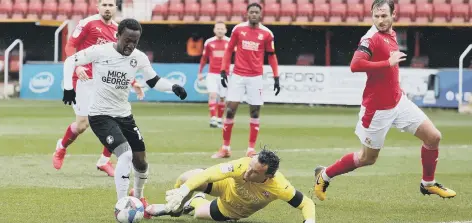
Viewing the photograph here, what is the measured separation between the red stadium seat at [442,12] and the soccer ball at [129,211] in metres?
22.6

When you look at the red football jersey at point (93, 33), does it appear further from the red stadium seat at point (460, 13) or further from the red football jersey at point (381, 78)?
the red stadium seat at point (460, 13)

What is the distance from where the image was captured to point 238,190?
8500mm

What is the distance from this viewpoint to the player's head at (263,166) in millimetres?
8031

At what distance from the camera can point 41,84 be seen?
2977cm

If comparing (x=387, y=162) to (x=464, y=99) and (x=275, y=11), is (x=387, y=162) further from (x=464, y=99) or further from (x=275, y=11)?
(x=275, y=11)

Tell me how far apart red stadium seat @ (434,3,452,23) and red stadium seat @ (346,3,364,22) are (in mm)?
2147

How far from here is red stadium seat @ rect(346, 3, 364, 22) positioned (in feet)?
99.3

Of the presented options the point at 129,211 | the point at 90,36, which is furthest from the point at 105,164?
the point at 129,211

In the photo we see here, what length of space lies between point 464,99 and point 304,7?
726 cm

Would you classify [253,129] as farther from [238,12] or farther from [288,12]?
[238,12]

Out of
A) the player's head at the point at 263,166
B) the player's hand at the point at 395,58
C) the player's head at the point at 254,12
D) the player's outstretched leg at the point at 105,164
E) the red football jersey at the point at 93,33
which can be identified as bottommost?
the player's outstretched leg at the point at 105,164

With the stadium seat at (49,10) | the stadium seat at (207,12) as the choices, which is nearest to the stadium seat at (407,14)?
the stadium seat at (207,12)

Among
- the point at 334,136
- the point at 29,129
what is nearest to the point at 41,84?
the point at 29,129

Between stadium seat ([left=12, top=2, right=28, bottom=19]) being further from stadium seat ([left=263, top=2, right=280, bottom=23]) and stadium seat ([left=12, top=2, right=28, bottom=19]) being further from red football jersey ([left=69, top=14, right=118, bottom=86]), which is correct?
red football jersey ([left=69, top=14, right=118, bottom=86])
